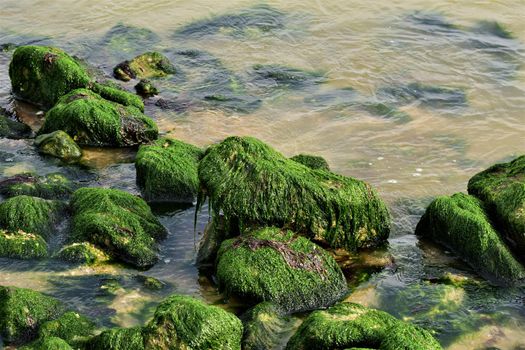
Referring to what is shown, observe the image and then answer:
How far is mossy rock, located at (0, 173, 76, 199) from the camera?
977cm

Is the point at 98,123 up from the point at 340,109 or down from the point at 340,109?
up

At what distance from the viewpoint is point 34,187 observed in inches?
388

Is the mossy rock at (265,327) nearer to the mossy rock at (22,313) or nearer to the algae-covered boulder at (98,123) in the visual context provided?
the mossy rock at (22,313)

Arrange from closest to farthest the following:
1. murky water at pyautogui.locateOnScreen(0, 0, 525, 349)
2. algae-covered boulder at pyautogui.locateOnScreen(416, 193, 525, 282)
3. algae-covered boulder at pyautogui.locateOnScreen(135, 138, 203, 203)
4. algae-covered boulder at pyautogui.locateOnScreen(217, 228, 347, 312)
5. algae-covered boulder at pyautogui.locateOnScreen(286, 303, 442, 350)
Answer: algae-covered boulder at pyautogui.locateOnScreen(286, 303, 442, 350), algae-covered boulder at pyautogui.locateOnScreen(217, 228, 347, 312), murky water at pyautogui.locateOnScreen(0, 0, 525, 349), algae-covered boulder at pyautogui.locateOnScreen(416, 193, 525, 282), algae-covered boulder at pyautogui.locateOnScreen(135, 138, 203, 203)

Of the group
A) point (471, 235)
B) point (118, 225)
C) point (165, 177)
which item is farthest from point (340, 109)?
point (118, 225)

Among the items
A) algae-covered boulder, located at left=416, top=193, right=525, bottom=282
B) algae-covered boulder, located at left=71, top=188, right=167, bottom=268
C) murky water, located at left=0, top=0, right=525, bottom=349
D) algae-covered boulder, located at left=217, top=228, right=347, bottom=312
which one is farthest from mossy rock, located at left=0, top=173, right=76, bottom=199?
algae-covered boulder, located at left=416, top=193, right=525, bottom=282

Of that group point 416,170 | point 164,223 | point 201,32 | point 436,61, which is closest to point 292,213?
point 164,223

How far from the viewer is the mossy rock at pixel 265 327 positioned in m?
7.24

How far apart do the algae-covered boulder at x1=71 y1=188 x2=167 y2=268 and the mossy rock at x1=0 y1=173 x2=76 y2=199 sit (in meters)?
0.46

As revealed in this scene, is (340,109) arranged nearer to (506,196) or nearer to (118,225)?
(506,196)

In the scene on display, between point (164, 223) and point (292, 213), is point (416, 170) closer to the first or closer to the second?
point (292, 213)

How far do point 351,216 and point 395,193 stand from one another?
6.47 ft

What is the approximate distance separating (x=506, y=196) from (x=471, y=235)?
2.44 feet

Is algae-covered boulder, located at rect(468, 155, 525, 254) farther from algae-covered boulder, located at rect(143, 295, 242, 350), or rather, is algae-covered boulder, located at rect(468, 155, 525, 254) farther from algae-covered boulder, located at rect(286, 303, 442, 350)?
algae-covered boulder, located at rect(143, 295, 242, 350)
